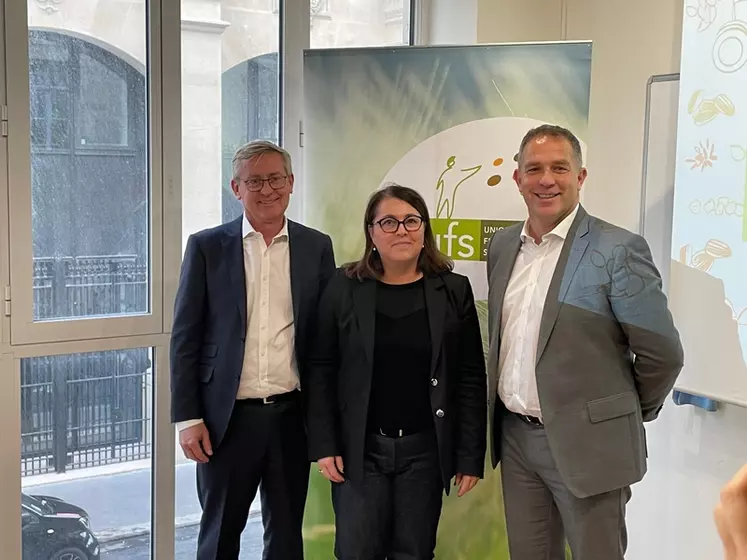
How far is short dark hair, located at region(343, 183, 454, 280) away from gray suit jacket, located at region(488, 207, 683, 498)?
368 mm

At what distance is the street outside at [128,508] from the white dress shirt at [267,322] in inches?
26.8

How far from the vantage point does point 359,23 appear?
3.14 metres

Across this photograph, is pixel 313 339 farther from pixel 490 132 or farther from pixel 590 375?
pixel 490 132

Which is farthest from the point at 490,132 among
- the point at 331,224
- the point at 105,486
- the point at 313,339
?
the point at 105,486

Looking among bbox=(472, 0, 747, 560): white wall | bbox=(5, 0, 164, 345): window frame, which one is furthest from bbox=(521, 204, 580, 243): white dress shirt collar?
bbox=(5, 0, 164, 345): window frame

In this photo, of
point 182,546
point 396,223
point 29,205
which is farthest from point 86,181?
point 182,546

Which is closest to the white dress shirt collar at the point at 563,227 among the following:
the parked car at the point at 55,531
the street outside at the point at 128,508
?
the street outside at the point at 128,508

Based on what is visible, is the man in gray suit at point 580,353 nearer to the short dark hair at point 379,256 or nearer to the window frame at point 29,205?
the short dark hair at point 379,256

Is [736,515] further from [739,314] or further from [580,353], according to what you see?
[739,314]

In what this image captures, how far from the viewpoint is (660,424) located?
110 inches

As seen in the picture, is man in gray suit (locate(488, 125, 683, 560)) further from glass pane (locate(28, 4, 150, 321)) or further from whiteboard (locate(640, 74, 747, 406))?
glass pane (locate(28, 4, 150, 321))

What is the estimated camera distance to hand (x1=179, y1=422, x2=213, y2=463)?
7.27 feet

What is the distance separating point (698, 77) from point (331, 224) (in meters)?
1.30

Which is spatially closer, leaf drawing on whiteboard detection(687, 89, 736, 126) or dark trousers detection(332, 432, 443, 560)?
dark trousers detection(332, 432, 443, 560)
